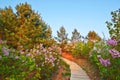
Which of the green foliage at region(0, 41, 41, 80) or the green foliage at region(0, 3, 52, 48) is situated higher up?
the green foliage at region(0, 3, 52, 48)

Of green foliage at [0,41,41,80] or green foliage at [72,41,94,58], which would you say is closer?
green foliage at [0,41,41,80]

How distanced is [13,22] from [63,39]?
19.6m

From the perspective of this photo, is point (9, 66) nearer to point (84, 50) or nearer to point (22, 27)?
point (84, 50)

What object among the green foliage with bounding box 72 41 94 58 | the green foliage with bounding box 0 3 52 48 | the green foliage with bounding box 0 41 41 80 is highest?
the green foliage with bounding box 0 3 52 48

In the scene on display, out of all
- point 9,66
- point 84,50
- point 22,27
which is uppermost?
point 22,27

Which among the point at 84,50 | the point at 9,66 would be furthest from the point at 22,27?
the point at 9,66

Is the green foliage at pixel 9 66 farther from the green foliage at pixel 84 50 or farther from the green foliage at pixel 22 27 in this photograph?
the green foliage at pixel 22 27

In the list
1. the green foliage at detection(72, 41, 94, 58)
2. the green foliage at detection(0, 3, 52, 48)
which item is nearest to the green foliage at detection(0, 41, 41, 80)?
the green foliage at detection(72, 41, 94, 58)

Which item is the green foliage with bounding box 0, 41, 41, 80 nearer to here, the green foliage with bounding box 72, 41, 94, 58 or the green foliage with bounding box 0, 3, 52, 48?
the green foliage with bounding box 72, 41, 94, 58

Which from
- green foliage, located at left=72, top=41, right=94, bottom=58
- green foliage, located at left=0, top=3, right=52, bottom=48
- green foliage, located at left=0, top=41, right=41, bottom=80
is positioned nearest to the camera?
green foliage, located at left=0, top=41, right=41, bottom=80

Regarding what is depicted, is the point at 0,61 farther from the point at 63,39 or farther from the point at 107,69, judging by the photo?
the point at 63,39

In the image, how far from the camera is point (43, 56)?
1255 centimetres

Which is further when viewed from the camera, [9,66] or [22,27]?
[22,27]

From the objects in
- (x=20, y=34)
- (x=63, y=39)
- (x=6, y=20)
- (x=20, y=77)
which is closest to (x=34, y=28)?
(x=20, y=34)
